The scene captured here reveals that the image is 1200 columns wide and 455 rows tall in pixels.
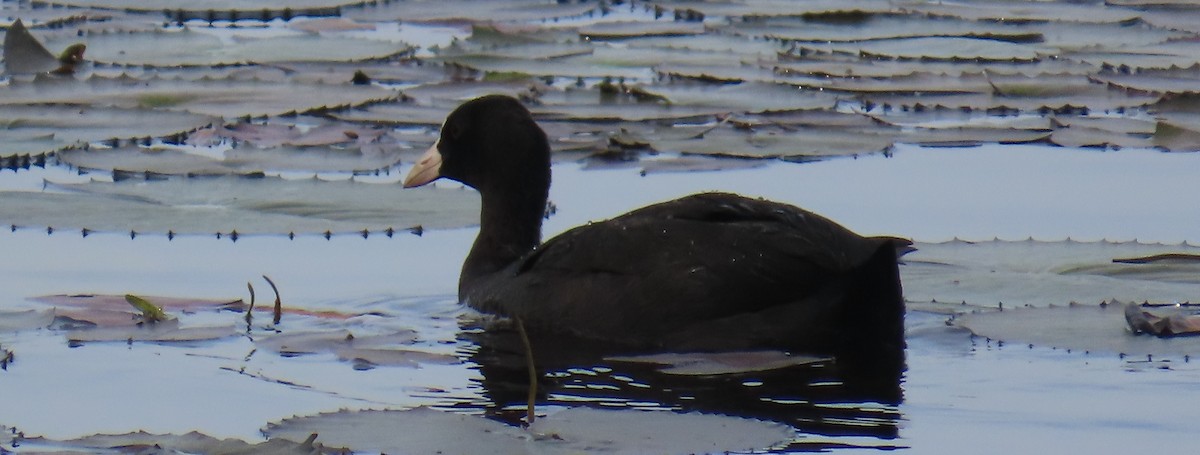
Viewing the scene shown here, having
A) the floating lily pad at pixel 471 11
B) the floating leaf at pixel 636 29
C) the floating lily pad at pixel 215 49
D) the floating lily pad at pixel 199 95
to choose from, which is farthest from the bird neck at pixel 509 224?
the floating lily pad at pixel 471 11

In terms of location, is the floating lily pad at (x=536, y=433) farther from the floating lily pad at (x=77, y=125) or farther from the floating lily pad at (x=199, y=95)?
the floating lily pad at (x=199, y=95)

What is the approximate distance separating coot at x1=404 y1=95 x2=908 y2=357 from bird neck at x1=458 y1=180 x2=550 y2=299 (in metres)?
0.33

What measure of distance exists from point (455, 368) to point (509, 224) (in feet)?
3.73

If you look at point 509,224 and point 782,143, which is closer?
point 509,224

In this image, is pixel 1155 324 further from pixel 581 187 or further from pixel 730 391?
pixel 581 187

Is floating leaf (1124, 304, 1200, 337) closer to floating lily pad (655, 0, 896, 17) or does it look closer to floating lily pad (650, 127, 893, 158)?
floating lily pad (650, 127, 893, 158)

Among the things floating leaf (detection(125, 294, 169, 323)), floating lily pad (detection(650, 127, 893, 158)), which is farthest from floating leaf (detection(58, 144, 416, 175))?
floating leaf (detection(125, 294, 169, 323))

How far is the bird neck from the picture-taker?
18.3ft

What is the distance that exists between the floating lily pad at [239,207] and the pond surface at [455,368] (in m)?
0.08

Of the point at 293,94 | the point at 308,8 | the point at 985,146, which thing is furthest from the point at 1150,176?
the point at 308,8

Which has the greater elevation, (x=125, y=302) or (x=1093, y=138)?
(x=1093, y=138)

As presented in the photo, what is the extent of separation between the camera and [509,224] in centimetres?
568

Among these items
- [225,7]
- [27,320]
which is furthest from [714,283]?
[225,7]

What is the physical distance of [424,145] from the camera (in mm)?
7383
